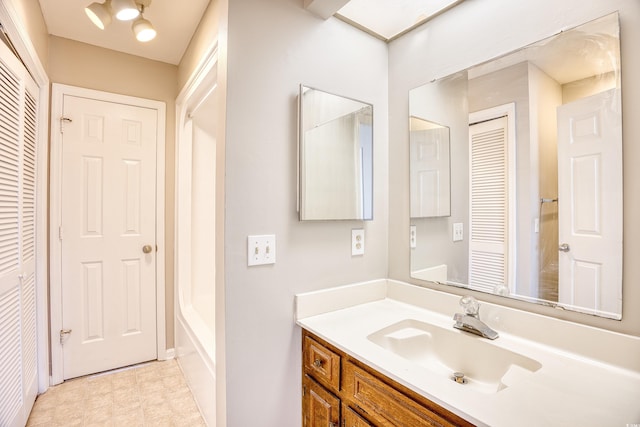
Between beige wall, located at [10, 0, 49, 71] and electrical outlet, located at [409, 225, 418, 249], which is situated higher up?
beige wall, located at [10, 0, 49, 71]

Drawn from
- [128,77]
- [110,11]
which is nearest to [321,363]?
[110,11]

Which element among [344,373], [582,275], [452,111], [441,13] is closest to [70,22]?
[441,13]

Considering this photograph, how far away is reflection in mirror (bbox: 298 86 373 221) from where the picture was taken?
4.39ft

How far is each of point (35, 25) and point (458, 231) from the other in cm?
255

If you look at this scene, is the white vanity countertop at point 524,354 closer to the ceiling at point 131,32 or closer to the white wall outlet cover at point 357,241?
the white wall outlet cover at point 357,241

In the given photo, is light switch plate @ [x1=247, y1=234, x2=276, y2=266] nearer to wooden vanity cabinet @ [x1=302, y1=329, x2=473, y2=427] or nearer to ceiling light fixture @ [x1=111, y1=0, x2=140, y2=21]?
wooden vanity cabinet @ [x1=302, y1=329, x2=473, y2=427]

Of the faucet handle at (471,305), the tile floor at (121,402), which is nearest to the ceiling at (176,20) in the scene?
the faucet handle at (471,305)

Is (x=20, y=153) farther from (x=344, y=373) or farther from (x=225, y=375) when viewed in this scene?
(x=344, y=373)

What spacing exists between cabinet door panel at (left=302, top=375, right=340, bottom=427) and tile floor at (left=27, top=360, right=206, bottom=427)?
866 millimetres

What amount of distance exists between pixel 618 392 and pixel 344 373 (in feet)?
2.50

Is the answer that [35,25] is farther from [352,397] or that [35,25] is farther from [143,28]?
[352,397]

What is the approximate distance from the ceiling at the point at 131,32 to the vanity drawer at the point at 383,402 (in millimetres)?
2049

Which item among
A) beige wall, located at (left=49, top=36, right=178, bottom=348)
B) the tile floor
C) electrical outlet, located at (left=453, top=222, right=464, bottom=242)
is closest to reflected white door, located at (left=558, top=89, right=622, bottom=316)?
electrical outlet, located at (left=453, top=222, right=464, bottom=242)

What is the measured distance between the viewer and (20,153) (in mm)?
1597
